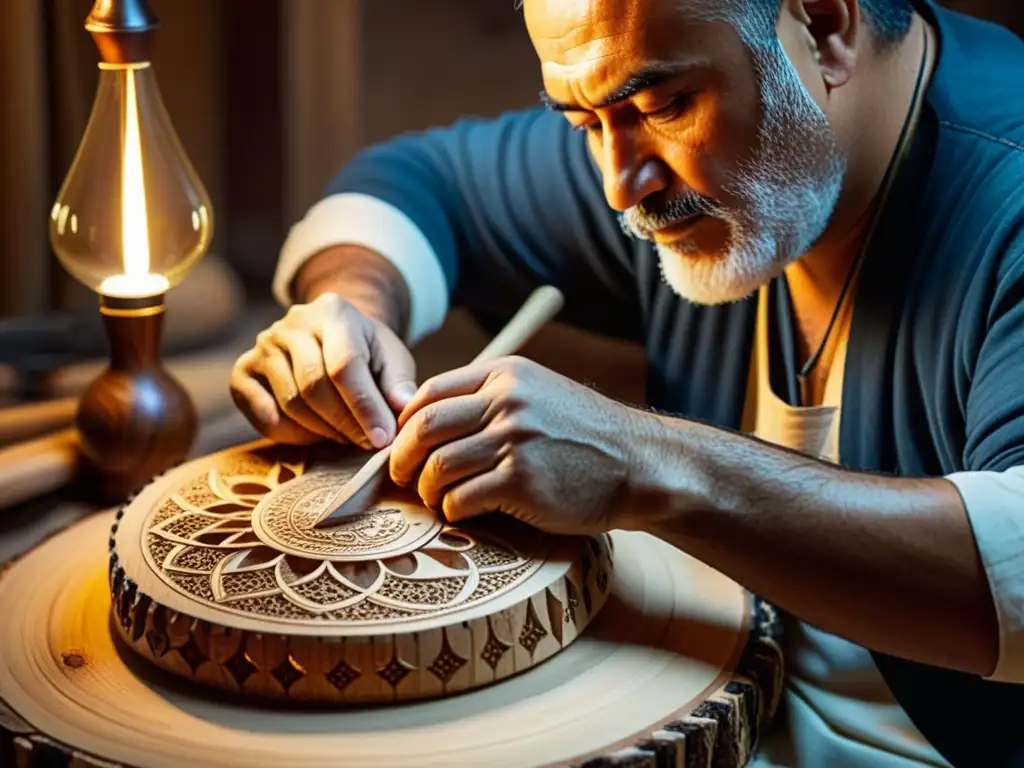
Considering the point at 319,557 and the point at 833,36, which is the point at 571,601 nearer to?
the point at 319,557

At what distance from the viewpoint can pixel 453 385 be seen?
3.84 ft

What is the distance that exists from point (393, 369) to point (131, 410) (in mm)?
366

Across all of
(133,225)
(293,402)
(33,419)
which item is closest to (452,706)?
(293,402)

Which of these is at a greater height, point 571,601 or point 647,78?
point 647,78

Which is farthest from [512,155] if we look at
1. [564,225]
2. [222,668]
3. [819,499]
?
[222,668]

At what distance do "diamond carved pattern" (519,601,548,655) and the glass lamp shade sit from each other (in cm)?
67

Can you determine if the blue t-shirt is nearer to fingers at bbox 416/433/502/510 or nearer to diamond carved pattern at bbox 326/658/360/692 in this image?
fingers at bbox 416/433/502/510

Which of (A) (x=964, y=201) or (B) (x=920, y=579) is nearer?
(B) (x=920, y=579)

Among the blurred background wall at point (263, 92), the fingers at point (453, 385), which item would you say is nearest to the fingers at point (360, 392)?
the fingers at point (453, 385)

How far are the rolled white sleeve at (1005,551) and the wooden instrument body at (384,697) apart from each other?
0.19 meters

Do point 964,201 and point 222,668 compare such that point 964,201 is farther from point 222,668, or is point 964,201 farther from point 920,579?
point 222,668

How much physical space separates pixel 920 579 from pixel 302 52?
56.9 inches

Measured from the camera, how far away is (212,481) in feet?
4.14

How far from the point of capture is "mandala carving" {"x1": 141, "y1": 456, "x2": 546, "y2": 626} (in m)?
1.05
